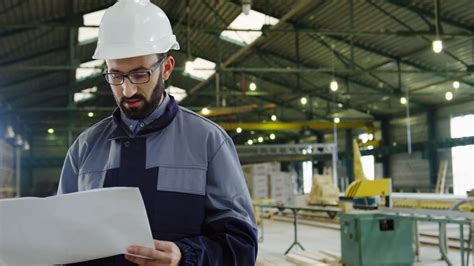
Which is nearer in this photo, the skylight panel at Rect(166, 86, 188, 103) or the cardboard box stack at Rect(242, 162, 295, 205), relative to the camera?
the cardboard box stack at Rect(242, 162, 295, 205)

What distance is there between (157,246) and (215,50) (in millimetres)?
20163

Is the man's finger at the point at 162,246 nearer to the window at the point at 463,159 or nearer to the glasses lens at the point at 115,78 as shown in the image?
the glasses lens at the point at 115,78

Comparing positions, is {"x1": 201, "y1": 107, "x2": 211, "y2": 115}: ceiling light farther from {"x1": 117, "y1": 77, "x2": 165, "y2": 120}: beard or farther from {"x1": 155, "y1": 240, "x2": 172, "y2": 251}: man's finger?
{"x1": 155, "y1": 240, "x2": 172, "y2": 251}: man's finger

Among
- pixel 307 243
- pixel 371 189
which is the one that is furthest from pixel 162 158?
pixel 307 243

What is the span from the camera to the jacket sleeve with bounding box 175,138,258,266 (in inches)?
63.6

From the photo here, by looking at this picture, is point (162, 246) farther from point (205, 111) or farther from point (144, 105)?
point (205, 111)

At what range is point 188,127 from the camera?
5.81 feet

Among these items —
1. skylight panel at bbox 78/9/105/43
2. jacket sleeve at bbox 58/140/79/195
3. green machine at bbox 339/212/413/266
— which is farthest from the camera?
skylight panel at bbox 78/9/105/43

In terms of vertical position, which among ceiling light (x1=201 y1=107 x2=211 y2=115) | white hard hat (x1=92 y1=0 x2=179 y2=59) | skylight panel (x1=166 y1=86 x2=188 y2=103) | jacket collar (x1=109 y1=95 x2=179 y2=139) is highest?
skylight panel (x1=166 y1=86 x2=188 y2=103)

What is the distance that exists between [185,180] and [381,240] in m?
7.39

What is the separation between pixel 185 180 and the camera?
5.52ft

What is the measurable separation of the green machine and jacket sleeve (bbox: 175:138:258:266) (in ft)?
23.3

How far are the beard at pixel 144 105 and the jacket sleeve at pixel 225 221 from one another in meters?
0.25

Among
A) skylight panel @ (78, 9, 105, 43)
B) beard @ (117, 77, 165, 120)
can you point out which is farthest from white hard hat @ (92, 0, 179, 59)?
skylight panel @ (78, 9, 105, 43)
